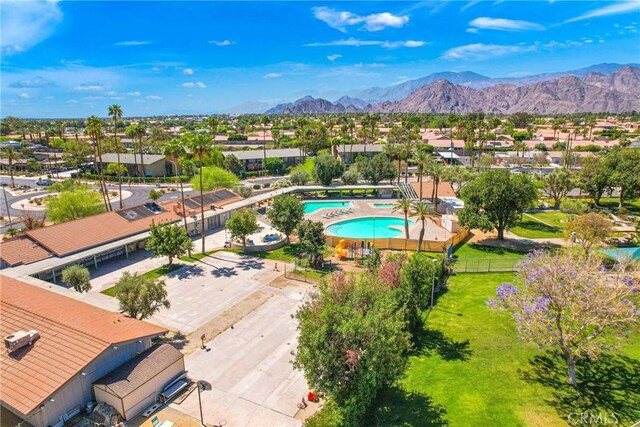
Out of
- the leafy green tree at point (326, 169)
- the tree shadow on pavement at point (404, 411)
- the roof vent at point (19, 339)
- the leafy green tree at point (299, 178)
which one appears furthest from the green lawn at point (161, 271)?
the leafy green tree at point (326, 169)

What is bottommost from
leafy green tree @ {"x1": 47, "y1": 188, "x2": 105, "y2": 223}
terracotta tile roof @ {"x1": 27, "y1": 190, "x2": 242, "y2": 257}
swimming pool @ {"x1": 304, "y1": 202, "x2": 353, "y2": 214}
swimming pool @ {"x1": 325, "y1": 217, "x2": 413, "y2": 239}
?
swimming pool @ {"x1": 325, "y1": 217, "x2": 413, "y2": 239}

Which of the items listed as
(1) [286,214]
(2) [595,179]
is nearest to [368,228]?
(1) [286,214]

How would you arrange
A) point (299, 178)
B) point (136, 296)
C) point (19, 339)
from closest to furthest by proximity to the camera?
point (19, 339) → point (136, 296) → point (299, 178)

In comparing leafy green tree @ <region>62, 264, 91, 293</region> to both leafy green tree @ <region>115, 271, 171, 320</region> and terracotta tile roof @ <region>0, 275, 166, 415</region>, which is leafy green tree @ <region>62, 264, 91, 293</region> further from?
leafy green tree @ <region>115, 271, 171, 320</region>

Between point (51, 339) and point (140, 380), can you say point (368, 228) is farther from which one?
point (51, 339)

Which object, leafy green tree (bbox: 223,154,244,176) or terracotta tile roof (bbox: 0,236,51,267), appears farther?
leafy green tree (bbox: 223,154,244,176)

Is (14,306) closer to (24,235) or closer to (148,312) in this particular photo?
(148,312)

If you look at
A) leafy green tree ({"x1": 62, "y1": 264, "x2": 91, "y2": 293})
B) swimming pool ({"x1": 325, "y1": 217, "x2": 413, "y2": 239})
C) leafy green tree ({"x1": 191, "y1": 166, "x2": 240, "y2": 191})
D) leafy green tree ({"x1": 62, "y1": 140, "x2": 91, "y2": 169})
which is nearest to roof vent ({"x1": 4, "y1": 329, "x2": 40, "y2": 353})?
leafy green tree ({"x1": 62, "y1": 264, "x2": 91, "y2": 293})
